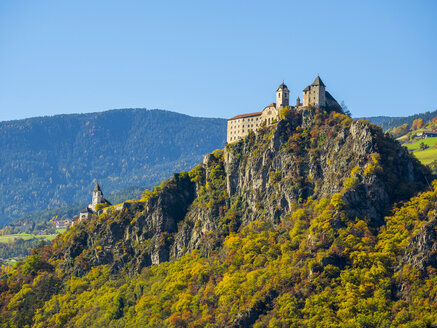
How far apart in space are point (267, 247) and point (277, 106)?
37016mm

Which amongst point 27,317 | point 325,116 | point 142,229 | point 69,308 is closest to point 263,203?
point 325,116

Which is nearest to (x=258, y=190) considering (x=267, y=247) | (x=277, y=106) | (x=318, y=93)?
(x=267, y=247)

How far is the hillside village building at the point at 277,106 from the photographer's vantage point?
6471 inches

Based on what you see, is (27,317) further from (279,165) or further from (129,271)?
(279,165)

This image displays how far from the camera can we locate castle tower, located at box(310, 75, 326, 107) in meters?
164

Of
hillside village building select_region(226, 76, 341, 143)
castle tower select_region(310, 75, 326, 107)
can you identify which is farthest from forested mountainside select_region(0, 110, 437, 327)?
hillside village building select_region(226, 76, 341, 143)

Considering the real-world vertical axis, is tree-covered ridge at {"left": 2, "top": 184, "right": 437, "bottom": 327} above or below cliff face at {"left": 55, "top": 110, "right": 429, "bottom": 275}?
below

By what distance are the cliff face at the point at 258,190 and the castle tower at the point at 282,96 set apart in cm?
472

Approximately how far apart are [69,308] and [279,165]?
60.8 meters

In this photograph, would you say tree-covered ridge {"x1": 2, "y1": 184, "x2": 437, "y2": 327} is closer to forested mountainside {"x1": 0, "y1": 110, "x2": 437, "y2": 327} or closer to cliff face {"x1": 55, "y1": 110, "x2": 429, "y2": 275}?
forested mountainside {"x1": 0, "y1": 110, "x2": 437, "y2": 327}

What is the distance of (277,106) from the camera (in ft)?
562

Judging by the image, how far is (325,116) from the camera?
16200 cm

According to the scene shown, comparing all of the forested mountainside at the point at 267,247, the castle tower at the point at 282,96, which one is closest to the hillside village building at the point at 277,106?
the castle tower at the point at 282,96

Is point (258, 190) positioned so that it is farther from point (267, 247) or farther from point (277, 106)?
point (277, 106)
